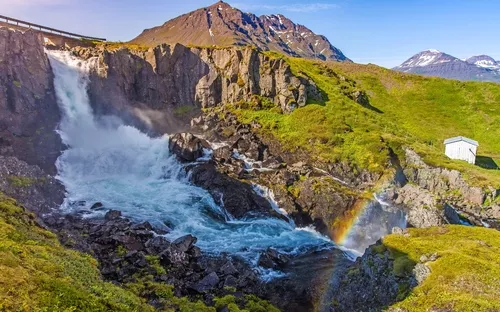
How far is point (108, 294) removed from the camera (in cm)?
1295

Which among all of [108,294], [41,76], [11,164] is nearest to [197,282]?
[108,294]

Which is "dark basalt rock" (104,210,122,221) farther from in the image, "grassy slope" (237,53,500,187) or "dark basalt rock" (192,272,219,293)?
"grassy slope" (237,53,500,187)

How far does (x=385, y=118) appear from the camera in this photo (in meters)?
81.3

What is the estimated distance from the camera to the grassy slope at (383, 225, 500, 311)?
1562 centimetres

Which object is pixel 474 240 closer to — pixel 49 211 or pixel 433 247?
pixel 433 247

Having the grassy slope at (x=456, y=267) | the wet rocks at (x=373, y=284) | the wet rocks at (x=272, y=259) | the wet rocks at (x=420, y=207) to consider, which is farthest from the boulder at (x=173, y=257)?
the wet rocks at (x=420, y=207)

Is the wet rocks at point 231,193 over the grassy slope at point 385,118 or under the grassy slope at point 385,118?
under

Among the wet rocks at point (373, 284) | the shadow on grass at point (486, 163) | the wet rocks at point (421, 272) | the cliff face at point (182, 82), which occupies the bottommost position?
the wet rocks at point (373, 284)

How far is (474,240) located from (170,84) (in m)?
62.6

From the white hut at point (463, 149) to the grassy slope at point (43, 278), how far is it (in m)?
57.3

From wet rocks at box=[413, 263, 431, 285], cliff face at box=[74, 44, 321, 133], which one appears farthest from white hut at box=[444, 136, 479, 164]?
wet rocks at box=[413, 263, 431, 285]

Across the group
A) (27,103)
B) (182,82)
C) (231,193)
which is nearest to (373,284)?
(231,193)

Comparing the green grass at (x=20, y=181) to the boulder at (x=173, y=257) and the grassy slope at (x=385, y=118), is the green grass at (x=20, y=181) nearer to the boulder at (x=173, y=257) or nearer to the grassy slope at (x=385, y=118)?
the boulder at (x=173, y=257)

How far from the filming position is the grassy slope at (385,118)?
178 ft
